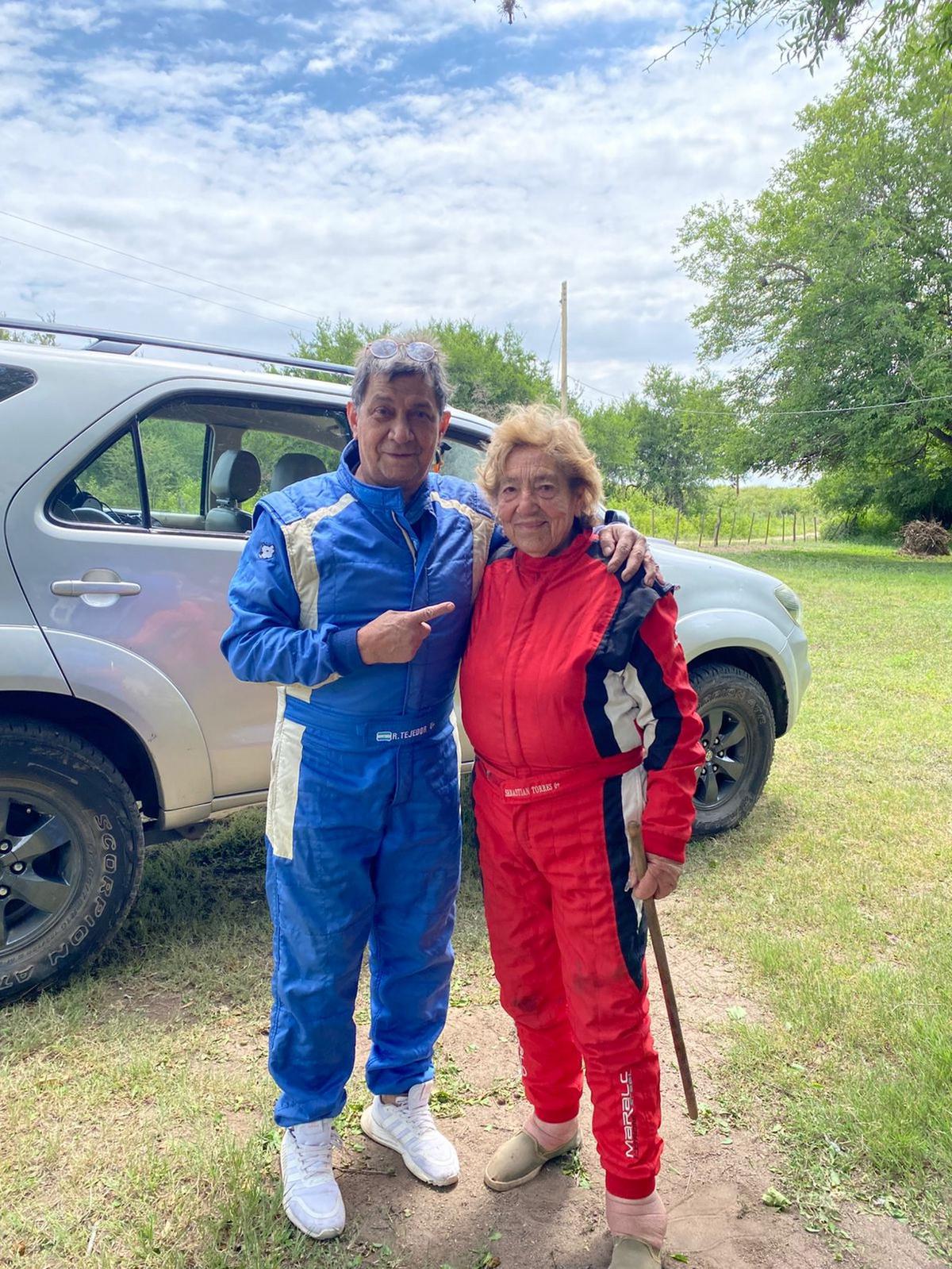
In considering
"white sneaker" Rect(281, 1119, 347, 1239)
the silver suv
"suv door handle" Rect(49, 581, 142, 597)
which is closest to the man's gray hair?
the silver suv

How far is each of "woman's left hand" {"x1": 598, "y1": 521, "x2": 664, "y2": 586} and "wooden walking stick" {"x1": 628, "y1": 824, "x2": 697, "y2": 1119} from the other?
1.81 ft

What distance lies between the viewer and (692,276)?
98.9 feet

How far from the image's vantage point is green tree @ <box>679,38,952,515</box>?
935 inches

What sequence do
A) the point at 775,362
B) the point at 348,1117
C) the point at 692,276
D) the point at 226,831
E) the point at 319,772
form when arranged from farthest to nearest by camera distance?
the point at 692,276 → the point at 775,362 → the point at 226,831 → the point at 348,1117 → the point at 319,772

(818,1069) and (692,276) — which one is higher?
(692,276)

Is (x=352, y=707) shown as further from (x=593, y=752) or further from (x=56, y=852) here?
(x=56, y=852)

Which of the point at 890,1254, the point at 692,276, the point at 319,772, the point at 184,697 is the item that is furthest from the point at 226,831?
the point at 692,276

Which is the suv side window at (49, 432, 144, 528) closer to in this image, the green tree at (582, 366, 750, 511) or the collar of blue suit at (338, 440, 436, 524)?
the collar of blue suit at (338, 440, 436, 524)

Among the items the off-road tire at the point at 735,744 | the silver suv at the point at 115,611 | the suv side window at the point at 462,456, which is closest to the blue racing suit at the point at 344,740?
the silver suv at the point at 115,611

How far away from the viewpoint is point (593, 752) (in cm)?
195

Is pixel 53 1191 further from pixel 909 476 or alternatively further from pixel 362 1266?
pixel 909 476

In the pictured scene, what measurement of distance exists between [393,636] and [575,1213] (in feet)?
4.82

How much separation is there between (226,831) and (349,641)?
2.83 metres

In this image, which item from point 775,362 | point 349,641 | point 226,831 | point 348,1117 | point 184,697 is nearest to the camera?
point 349,641
